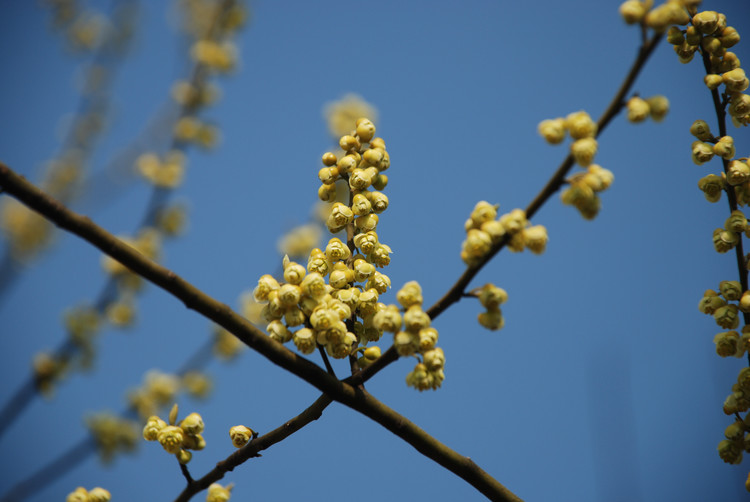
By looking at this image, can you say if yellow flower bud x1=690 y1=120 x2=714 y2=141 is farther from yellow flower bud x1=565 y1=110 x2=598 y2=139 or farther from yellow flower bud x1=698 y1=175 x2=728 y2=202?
yellow flower bud x1=565 y1=110 x2=598 y2=139

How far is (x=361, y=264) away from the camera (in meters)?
1.63

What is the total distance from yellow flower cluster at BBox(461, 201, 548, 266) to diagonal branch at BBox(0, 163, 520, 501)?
43 cm

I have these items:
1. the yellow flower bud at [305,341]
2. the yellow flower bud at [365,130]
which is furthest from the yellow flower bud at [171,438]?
the yellow flower bud at [365,130]

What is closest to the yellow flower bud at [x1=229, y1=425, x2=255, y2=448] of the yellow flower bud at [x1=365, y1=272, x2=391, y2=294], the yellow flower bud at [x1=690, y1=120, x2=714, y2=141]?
the yellow flower bud at [x1=365, y1=272, x2=391, y2=294]

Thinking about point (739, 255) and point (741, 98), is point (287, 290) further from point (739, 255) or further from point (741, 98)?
point (741, 98)

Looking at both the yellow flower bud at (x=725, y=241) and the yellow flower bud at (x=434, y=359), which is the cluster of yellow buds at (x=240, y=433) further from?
the yellow flower bud at (x=725, y=241)

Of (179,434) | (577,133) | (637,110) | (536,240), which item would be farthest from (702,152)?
(179,434)

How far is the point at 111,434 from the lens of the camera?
368cm

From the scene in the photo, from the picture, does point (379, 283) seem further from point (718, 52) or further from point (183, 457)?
point (718, 52)

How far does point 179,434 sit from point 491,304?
0.94 m

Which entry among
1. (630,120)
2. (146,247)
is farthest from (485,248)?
(146,247)

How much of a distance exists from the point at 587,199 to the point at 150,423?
1.31 m

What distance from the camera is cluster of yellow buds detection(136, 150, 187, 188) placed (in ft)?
14.7

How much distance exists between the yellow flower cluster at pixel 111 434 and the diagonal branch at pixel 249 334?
283 centimetres
